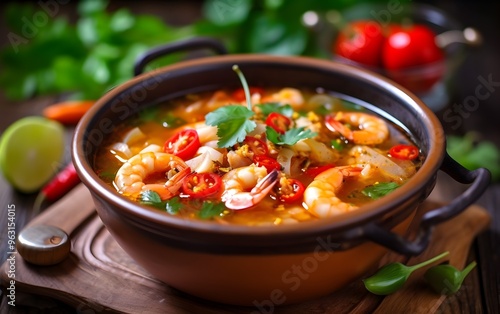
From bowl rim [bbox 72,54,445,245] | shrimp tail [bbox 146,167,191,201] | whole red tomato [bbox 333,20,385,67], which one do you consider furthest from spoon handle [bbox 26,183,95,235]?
whole red tomato [bbox 333,20,385,67]

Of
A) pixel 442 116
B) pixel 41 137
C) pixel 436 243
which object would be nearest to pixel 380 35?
pixel 442 116

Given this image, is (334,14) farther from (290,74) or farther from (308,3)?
(290,74)

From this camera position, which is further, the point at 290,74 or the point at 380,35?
the point at 380,35

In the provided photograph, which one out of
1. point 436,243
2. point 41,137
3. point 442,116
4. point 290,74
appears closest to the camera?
point 436,243

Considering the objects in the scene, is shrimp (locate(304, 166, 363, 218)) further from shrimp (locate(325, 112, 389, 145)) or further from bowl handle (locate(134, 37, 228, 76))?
bowl handle (locate(134, 37, 228, 76))

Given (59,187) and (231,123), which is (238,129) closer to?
(231,123)

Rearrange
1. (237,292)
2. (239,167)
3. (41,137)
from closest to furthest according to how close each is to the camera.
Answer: (237,292)
(239,167)
(41,137)

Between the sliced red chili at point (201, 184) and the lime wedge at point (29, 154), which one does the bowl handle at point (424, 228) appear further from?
the lime wedge at point (29, 154)
